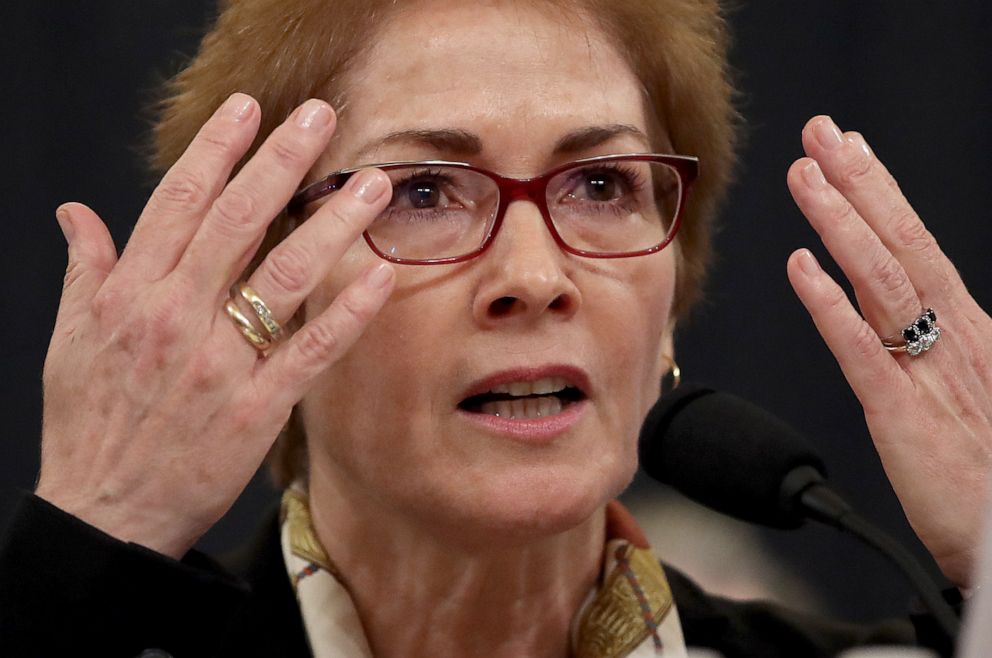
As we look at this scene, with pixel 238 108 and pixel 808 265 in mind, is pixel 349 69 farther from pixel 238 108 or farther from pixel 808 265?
pixel 808 265

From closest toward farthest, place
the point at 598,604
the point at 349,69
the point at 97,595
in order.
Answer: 1. the point at 97,595
2. the point at 349,69
3. the point at 598,604

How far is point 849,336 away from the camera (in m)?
1.54

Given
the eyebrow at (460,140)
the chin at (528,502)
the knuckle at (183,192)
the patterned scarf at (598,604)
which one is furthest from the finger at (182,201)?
the patterned scarf at (598,604)

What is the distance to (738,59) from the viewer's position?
9.22 feet

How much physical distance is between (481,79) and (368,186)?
247 millimetres

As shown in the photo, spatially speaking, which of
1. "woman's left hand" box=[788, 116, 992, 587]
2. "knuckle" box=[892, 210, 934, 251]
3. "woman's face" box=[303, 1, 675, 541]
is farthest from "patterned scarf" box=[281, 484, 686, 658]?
"knuckle" box=[892, 210, 934, 251]

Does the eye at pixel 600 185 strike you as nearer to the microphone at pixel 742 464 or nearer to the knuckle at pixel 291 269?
the microphone at pixel 742 464

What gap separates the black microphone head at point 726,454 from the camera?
150 centimetres

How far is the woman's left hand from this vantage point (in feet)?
5.05

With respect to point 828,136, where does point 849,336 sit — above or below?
below

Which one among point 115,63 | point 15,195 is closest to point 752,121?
point 115,63

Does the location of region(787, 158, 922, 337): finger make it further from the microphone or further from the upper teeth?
the upper teeth

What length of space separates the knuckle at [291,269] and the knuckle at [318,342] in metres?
0.05

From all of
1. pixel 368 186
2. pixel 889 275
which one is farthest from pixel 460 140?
pixel 889 275
